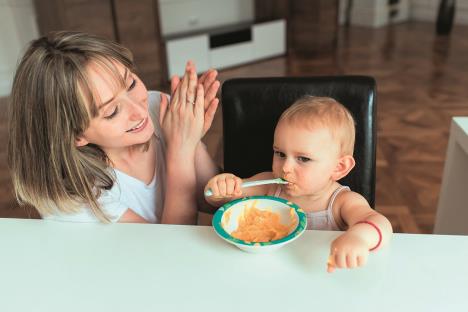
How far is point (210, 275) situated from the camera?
689mm

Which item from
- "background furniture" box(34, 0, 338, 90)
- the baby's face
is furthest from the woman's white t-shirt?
"background furniture" box(34, 0, 338, 90)

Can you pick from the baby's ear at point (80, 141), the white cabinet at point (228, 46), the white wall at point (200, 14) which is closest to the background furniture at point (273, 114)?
the baby's ear at point (80, 141)

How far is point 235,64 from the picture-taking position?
4043 mm

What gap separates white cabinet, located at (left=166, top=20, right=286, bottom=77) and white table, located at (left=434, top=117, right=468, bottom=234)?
2.70 m

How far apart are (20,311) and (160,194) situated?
50 cm

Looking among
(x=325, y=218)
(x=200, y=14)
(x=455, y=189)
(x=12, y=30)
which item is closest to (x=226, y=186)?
(x=325, y=218)

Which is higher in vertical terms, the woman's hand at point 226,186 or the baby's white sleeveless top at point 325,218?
the woman's hand at point 226,186

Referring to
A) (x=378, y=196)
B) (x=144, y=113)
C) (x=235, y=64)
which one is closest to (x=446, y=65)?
(x=235, y=64)

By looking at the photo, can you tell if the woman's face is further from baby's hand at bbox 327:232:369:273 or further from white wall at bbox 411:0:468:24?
white wall at bbox 411:0:468:24

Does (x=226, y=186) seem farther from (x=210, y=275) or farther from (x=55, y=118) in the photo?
(x=55, y=118)

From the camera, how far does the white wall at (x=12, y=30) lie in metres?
3.28

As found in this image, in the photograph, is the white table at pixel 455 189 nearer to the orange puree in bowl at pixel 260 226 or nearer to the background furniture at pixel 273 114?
the background furniture at pixel 273 114

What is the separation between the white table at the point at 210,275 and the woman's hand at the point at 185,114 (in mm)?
261

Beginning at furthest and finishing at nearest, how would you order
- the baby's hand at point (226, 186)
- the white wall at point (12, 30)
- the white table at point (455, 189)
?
1. the white wall at point (12, 30)
2. the white table at point (455, 189)
3. the baby's hand at point (226, 186)
